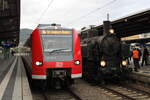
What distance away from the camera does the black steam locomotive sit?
1153cm

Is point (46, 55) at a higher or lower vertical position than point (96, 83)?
higher

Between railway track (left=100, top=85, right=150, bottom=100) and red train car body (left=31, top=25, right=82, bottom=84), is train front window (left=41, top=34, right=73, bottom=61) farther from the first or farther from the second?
railway track (left=100, top=85, right=150, bottom=100)

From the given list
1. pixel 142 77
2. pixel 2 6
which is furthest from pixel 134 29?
pixel 2 6

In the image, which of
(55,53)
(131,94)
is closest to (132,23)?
(131,94)

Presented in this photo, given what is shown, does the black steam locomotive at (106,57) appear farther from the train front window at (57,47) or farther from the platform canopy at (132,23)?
the train front window at (57,47)

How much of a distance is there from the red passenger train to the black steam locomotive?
208cm

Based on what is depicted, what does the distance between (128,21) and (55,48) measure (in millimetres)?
5410

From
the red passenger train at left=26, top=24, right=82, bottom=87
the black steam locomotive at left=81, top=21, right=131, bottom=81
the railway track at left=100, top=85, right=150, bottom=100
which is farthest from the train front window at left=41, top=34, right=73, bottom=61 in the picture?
the railway track at left=100, top=85, right=150, bottom=100

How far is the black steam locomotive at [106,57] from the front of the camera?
37.8 ft

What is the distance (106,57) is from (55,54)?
3.27m

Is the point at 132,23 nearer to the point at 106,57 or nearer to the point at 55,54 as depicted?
the point at 106,57

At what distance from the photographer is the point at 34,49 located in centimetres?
954

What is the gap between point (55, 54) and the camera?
9.48 m

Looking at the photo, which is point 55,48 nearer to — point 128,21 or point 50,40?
point 50,40
